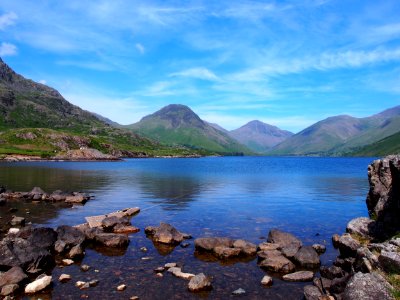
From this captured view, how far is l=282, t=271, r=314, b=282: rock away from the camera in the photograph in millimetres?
29312

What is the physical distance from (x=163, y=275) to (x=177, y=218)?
2518 cm

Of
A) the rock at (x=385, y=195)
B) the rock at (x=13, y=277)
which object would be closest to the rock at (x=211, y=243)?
the rock at (x=385, y=195)

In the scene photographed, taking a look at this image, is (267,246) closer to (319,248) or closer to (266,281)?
(319,248)

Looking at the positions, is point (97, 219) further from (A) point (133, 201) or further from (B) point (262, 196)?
(B) point (262, 196)

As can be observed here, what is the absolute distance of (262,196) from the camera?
81.6 meters

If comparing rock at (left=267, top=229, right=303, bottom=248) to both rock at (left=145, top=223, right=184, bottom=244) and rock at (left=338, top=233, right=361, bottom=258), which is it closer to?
rock at (left=338, top=233, right=361, bottom=258)

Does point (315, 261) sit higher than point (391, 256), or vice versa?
point (391, 256)

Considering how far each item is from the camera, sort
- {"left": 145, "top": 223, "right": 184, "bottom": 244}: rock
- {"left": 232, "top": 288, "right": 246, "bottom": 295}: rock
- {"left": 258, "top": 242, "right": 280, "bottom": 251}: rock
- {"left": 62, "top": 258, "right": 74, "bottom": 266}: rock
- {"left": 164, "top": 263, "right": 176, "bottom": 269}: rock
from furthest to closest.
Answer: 1. {"left": 145, "top": 223, "right": 184, "bottom": 244}: rock
2. {"left": 258, "top": 242, "right": 280, "bottom": 251}: rock
3. {"left": 62, "top": 258, "right": 74, "bottom": 266}: rock
4. {"left": 164, "top": 263, "right": 176, "bottom": 269}: rock
5. {"left": 232, "top": 288, "right": 246, "bottom": 295}: rock

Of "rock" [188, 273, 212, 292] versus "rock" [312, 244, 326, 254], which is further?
"rock" [312, 244, 326, 254]

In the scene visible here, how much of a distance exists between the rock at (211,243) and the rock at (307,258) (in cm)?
754

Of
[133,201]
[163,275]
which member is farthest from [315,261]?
[133,201]

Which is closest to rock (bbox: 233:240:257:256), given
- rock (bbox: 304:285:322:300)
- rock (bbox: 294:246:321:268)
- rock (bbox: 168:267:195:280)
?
rock (bbox: 294:246:321:268)

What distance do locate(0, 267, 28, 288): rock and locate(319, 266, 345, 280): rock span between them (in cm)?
2469

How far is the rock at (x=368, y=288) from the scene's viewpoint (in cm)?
2002
